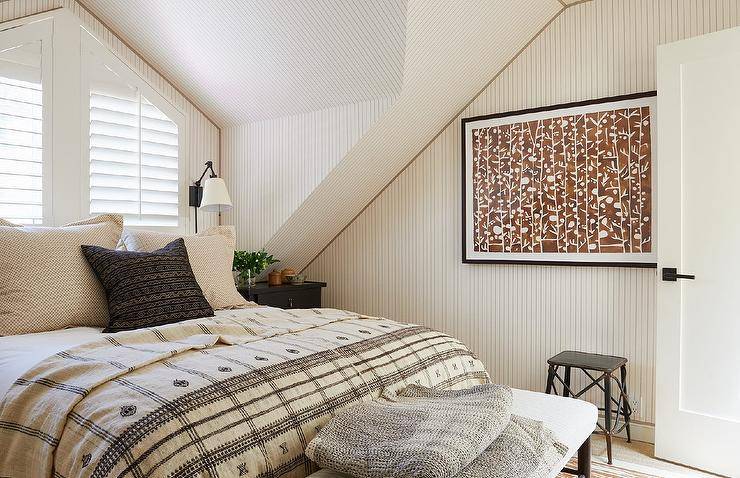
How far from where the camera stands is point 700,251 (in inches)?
102

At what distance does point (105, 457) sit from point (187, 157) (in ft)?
9.25

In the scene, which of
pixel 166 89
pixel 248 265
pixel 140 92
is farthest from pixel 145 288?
pixel 166 89

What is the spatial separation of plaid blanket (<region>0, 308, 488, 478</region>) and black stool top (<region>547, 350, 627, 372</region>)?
3.76ft

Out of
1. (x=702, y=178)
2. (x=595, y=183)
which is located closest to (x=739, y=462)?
(x=702, y=178)

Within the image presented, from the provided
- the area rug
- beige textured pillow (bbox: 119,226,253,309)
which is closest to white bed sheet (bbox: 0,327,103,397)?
beige textured pillow (bbox: 119,226,253,309)

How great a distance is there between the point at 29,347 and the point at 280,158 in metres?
2.10

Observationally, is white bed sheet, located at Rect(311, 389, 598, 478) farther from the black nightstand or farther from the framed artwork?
the black nightstand

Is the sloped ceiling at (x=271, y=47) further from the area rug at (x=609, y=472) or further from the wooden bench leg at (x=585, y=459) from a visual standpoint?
the area rug at (x=609, y=472)

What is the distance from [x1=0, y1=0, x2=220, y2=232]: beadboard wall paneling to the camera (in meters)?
2.91

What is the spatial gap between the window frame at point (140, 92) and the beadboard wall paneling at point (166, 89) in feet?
0.09

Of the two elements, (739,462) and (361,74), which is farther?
(361,74)

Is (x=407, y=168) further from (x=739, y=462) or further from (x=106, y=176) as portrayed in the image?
(x=739, y=462)

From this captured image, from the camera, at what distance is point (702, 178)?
2586 mm

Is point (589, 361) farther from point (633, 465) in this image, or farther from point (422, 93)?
point (422, 93)
